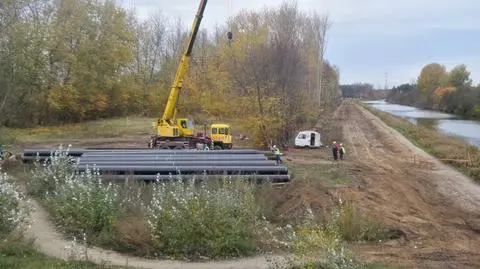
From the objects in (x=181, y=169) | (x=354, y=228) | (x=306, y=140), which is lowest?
(x=354, y=228)

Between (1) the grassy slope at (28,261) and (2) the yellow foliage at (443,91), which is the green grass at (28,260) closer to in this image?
(1) the grassy slope at (28,261)

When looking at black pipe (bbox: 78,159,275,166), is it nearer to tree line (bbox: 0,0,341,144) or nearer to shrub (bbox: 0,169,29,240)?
shrub (bbox: 0,169,29,240)

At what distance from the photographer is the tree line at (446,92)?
110 metres

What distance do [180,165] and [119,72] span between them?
42564 mm

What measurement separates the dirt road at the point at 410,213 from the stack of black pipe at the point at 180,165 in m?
2.86

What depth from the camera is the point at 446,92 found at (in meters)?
131

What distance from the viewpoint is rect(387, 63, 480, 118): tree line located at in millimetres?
109812

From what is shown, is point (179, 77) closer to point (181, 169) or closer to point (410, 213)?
point (181, 169)

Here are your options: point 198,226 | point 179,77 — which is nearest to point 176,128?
point 179,77

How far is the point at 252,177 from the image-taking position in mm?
19547

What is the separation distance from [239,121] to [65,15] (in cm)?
2294

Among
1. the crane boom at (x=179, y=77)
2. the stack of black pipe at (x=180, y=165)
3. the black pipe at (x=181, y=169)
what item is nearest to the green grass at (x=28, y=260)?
the stack of black pipe at (x=180, y=165)

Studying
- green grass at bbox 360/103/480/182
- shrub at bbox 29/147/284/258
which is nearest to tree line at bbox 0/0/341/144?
green grass at bbox 360/103/480/182

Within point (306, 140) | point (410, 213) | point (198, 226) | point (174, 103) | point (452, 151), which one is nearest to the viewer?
point (198, 226)
